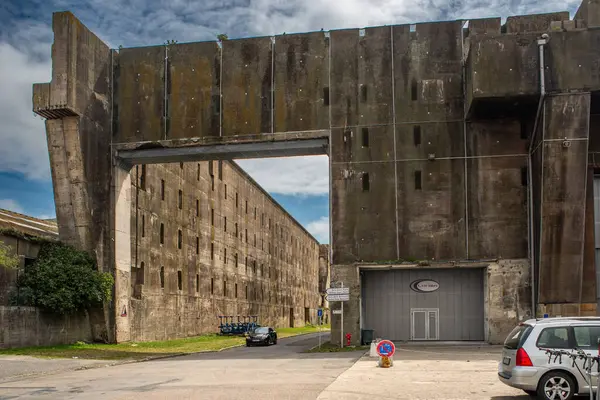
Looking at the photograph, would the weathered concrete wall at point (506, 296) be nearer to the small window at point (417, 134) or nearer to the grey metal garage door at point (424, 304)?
the grey metal garage door at point (424, 304)

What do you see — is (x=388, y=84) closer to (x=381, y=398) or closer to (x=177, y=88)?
(x=177, y=88)

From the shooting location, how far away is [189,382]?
739 inches

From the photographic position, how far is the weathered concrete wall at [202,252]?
45.6m

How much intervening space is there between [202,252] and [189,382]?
41365 millimetres

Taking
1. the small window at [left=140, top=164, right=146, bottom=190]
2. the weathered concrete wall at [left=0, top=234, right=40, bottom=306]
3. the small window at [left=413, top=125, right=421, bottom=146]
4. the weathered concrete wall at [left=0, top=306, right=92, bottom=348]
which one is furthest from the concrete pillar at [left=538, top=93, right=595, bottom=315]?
the small window at [left=140, top=164, right=146, bottom=190]

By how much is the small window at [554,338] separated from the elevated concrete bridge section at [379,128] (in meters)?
19.0

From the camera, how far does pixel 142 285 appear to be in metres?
44.8

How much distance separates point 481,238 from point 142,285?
72.9 feet

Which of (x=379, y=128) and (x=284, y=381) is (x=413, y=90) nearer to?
(x=379, y=128)

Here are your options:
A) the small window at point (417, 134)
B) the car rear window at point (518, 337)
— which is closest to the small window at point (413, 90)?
the small window at point (417, 134)

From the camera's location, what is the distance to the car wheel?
43.7 feet

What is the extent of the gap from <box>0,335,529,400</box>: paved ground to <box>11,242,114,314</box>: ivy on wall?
30.1ft

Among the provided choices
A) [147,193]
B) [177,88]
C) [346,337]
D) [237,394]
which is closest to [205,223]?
[147,193]

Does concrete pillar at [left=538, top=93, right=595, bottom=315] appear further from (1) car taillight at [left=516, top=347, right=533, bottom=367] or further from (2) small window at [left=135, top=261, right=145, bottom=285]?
(2) small window at [left=135, top=261, right=145, bottom=285]
